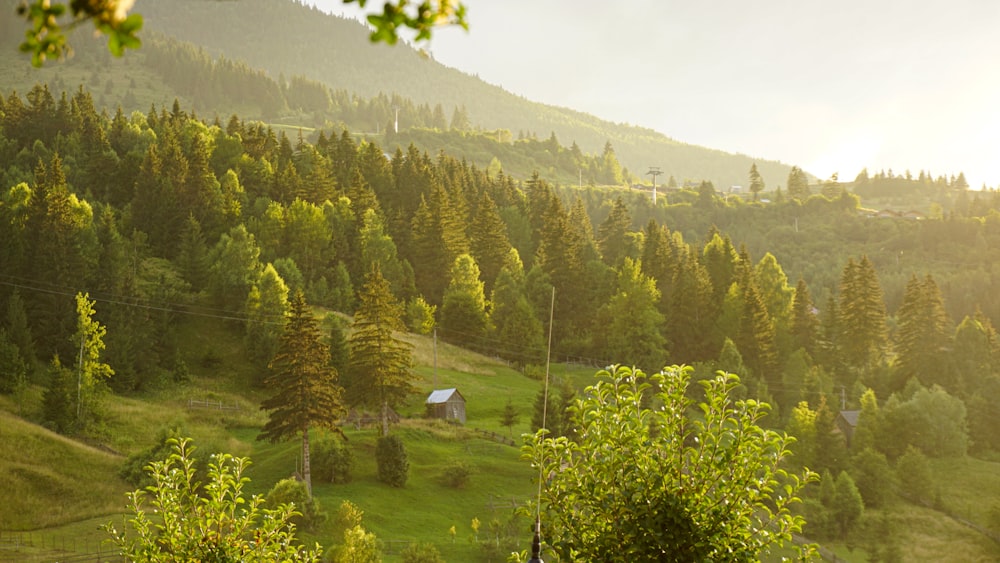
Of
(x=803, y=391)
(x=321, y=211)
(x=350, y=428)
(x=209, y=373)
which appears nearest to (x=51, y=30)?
(x=350, y=428)

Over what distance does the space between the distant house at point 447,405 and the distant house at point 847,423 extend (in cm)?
3828

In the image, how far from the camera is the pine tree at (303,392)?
51.0 m

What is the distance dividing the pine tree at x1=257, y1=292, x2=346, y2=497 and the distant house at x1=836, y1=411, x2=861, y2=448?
168ft

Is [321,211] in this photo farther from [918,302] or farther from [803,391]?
[918,302]

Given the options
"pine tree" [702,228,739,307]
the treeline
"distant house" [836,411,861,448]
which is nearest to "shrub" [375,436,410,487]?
the treeline

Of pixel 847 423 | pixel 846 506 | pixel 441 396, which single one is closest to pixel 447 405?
pixel 441 396

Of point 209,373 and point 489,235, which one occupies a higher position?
point 489,235

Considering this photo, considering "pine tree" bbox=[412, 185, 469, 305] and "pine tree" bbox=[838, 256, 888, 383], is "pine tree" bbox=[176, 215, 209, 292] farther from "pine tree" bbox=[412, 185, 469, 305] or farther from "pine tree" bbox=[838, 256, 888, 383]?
"pine tree" bbox=[838, 256, 888, 383]

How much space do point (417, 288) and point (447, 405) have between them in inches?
1506

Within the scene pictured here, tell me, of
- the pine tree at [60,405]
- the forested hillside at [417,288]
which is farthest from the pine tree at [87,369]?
the pine tree at [60,405]

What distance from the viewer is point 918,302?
298ft

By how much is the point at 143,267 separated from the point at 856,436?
73.5m

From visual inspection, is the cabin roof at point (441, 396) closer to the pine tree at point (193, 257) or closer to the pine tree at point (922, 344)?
the pine tree at point (193, 257)

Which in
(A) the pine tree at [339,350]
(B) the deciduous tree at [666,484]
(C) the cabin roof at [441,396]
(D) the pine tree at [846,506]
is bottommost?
(D) the pine tree at [846,506]
